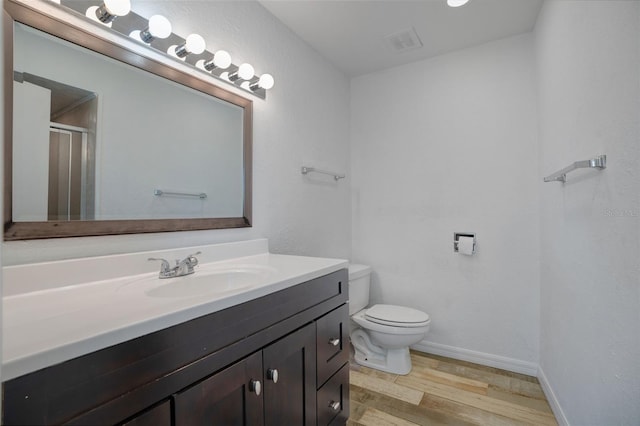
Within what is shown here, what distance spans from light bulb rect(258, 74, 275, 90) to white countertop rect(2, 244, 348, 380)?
1060 mm

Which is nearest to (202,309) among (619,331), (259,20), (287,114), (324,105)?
(619,331)

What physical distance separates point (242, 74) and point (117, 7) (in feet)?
1.97

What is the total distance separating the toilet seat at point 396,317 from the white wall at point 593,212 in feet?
2.29

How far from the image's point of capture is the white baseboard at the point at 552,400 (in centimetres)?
160

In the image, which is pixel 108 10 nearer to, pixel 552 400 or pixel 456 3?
pixel 456 3

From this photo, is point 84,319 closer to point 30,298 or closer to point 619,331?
point 30,298

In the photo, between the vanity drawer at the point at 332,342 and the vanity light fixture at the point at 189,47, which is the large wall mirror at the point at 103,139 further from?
the vanity drawer at the point at 332,342

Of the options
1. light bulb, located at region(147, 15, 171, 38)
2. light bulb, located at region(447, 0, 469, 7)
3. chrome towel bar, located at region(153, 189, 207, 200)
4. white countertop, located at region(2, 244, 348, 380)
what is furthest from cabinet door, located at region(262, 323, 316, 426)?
light bulb, located at region(447, 0, 469, 7)

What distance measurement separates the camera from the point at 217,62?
1544 millimetres

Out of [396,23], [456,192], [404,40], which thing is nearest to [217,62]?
[396,23]

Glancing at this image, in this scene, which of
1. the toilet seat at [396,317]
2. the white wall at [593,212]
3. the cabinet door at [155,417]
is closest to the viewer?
the cabinet door at [155,417]

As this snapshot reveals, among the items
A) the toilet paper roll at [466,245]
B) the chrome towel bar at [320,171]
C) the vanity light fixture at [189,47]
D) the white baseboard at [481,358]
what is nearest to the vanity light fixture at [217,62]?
the vanity light fixture at [189,47]

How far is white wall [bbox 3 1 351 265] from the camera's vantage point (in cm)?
132

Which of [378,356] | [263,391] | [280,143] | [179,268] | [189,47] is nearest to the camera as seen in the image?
[263,391]
